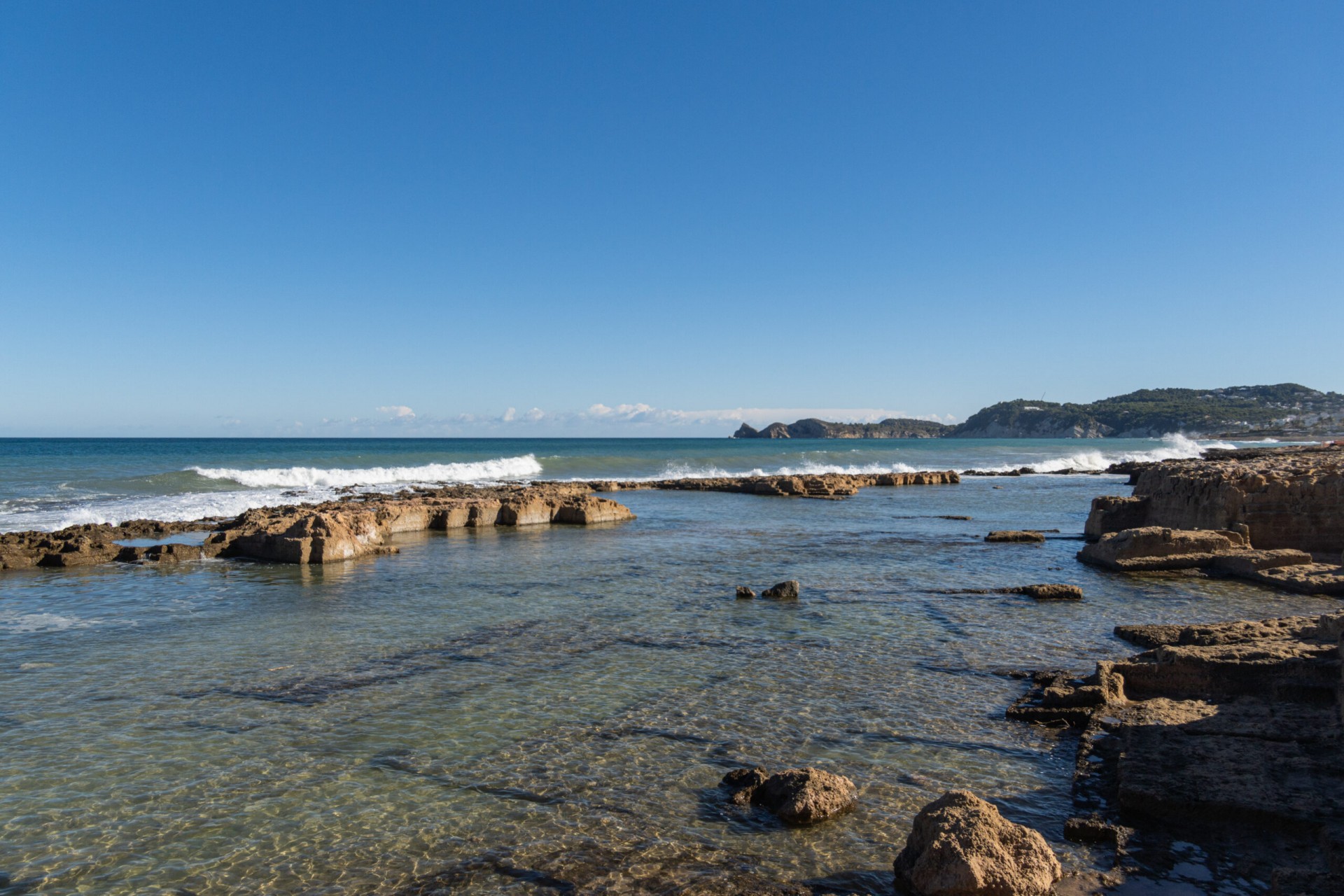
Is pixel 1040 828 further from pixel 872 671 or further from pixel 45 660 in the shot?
pixel 45 660

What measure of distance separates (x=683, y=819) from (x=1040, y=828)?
2.33m

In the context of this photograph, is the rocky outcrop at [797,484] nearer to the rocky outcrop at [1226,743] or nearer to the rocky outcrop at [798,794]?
the rocky outcrop at [1226,743]

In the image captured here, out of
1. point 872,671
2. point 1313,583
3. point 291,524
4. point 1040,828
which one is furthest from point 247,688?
point 1313,583

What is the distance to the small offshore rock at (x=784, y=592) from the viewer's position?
12445 mm

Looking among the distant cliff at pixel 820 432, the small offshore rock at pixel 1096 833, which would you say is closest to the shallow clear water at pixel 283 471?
the small offshore rock at pixel 1096 833

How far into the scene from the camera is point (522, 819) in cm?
521

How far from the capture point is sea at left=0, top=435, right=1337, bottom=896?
15.5 feet

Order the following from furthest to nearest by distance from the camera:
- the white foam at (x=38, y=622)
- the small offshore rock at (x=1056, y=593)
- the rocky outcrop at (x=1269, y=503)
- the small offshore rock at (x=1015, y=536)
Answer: the small offshore rock at (x=1015, y=536) → the rocky outcrop at (x=1269, y=503) → the small offshore rock at (x=1056, y=593) → the white foam at (x=38, y=622)

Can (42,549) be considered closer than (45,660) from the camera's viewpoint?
No

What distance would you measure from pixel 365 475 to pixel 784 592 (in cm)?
4021

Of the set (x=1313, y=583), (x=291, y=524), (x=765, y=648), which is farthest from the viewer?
(x=291, y=524)

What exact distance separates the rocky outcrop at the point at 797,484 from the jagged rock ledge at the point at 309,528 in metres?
12.9

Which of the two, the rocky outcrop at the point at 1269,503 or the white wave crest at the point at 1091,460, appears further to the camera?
the white wave crest at the point at 1091,460

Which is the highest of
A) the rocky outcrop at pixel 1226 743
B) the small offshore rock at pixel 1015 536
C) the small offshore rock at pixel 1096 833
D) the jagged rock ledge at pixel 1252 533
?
the jagged rock ledge at pixel 1252 533
